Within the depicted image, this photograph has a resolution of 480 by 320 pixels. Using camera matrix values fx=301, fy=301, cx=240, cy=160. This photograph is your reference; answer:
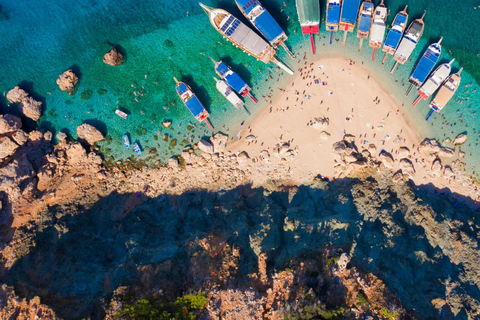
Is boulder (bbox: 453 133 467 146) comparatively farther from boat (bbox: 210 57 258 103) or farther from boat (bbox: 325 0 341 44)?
boat (bbox: 210 57 258 103)

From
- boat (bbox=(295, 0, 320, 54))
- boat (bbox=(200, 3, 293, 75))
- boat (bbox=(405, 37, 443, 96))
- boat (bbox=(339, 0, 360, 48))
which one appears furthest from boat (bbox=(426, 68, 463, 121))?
boat (bbox=(200, 3, 293, 75))

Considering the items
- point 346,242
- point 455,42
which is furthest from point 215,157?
point 455,42

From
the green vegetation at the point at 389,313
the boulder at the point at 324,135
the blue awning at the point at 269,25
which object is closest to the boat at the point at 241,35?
the blue awning at the point at 269,25

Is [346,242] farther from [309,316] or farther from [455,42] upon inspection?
[455,42]

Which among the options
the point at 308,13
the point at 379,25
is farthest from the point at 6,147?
the point at 379,25

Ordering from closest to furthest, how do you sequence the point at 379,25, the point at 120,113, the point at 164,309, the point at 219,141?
the point at 164,309 < the point at 379,25 < the point at 219,141 < the point at 120,113

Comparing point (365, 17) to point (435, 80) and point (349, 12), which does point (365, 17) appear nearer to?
point (349, 12)

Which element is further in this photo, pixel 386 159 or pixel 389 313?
pixel 386 159

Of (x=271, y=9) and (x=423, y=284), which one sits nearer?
(x=423, y=284)
